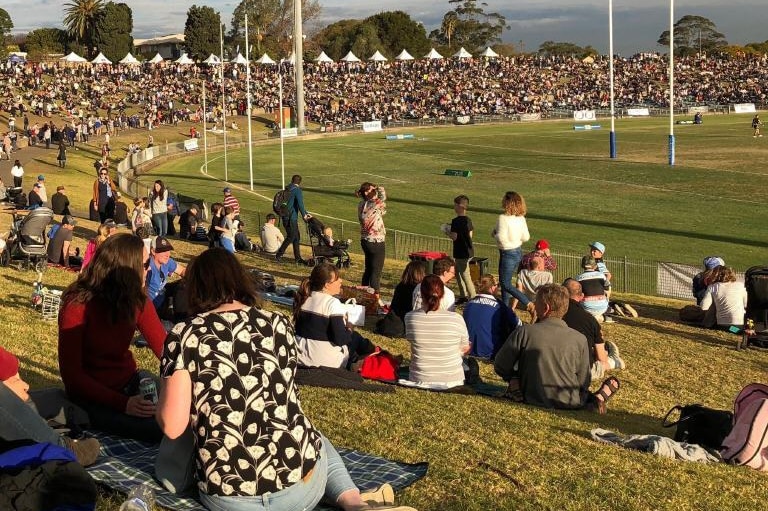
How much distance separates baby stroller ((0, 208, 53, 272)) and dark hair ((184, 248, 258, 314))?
11143 millimetres

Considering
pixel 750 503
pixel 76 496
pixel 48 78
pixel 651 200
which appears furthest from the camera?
pixel 48 78

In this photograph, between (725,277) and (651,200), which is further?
(651,200)

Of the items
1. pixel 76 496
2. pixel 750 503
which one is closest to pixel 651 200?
pixel 750 503

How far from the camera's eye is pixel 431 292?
8797mm

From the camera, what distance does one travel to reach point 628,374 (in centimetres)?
1131

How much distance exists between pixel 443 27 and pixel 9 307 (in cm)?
15871

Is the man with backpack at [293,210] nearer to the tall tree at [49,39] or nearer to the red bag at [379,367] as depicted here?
the red bag at [379,367]

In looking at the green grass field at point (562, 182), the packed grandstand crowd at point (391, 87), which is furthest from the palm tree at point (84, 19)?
the green grass field at point (562, 182)

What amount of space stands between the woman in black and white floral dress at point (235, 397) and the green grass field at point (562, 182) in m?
21.0

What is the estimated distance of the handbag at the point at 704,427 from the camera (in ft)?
25.1

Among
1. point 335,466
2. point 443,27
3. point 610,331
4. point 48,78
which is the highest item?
point 443,27

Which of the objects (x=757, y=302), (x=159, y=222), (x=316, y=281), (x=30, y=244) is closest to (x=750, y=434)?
(x=316, y=281)

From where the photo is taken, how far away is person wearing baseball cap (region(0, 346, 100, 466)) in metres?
5.02

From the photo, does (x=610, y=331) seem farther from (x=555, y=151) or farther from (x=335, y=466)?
(x=555, y=151)
